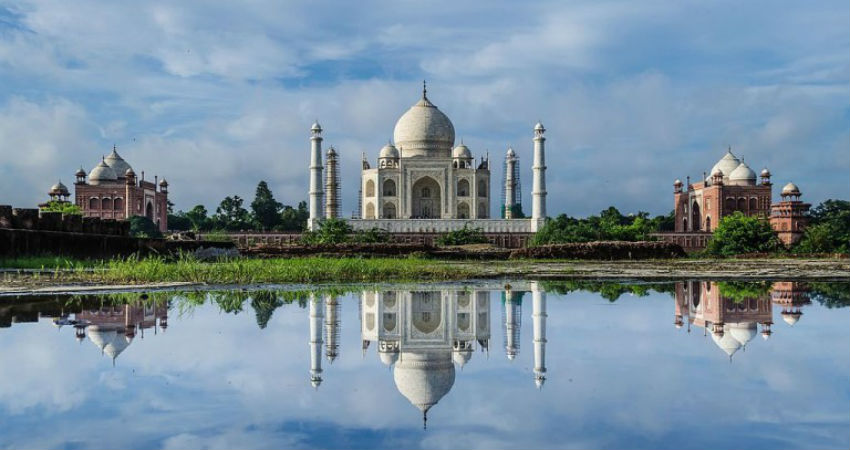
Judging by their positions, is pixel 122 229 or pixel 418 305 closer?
pixel 418 305

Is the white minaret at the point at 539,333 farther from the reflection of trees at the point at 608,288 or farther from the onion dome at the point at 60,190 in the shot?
the onion dome at the point at 60,190

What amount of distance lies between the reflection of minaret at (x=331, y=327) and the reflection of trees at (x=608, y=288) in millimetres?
2370

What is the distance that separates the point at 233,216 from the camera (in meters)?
46.4

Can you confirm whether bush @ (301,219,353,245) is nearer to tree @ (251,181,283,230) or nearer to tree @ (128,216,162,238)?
tree @ (128,216,162,238)

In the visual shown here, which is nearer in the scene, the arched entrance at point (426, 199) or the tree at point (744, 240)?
the tree at point (744, 240)

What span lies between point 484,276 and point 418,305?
498 centimetres

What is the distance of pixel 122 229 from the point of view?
1672cm

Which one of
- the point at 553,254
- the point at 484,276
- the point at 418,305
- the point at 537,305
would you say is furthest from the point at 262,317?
the point at 553,254

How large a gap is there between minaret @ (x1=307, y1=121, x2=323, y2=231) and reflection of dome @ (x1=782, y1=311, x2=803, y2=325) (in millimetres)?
32346

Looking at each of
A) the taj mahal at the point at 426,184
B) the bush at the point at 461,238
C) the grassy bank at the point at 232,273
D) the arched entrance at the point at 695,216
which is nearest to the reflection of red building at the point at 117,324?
the grassy bank at the point at 232,273

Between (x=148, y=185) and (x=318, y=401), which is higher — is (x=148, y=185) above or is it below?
above

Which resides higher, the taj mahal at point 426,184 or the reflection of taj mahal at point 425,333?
the taj mahal at point 426,184

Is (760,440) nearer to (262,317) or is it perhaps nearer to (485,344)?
(485,344)

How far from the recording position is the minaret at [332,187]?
39.2 meters
